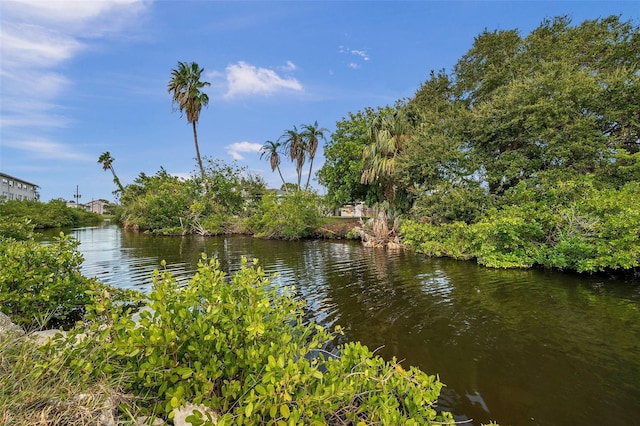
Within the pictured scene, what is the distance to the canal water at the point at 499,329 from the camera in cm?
393

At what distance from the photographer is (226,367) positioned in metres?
2.28

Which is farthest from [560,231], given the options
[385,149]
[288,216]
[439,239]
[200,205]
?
[200,205]

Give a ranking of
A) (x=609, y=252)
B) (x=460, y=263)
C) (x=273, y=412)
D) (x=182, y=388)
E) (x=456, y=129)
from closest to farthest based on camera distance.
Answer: (x=273, y=412) < (x=182, y=388) < (x=609, y=252) < (x=460, y=263) < (x=456, y=129)

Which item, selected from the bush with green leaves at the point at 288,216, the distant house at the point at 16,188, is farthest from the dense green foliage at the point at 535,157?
the distant house at the point at 16,188

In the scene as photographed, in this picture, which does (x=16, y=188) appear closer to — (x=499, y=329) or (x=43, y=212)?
(x=43, y=212)

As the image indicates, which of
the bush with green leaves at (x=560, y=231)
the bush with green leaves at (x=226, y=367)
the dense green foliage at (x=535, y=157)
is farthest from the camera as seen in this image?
the dense green foliage at (x=535, y=157)

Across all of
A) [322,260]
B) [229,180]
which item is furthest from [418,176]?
[229,180]

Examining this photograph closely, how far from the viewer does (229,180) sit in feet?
111

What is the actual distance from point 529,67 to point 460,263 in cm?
1287

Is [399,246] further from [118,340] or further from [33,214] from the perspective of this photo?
[33,214]

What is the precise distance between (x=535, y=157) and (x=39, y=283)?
722 inches

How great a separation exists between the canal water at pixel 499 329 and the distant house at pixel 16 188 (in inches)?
1915

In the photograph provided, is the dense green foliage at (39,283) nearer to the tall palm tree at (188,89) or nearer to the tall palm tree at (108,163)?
the tall palm tree at (188,89)

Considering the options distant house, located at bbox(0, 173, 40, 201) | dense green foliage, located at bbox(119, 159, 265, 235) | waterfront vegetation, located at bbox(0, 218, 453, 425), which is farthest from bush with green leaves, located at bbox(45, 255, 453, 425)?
distant house, located at bbox(0, 173, 40, 201)
